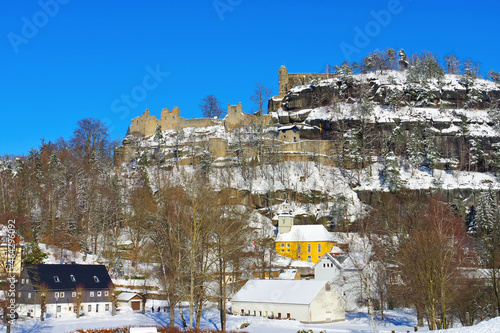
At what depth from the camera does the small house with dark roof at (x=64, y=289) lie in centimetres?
4162

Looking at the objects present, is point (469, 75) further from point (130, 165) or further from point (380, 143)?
point (130, 165)

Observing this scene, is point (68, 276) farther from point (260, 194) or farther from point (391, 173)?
point (391, 173)

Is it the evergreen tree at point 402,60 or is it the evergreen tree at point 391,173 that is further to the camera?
the evergreen tree at point 402,60

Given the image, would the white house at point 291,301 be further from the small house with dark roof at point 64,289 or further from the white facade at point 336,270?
the small house with dark roof at point 64,289

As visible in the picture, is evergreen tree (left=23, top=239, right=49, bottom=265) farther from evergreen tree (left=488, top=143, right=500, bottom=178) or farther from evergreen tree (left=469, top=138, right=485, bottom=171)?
evergreen tree (left=488, top=143, right=500, bottom=178)

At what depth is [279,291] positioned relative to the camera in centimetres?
4553

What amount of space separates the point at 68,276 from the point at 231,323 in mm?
15424

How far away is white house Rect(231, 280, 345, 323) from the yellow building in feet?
65.5

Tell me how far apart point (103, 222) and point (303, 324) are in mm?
30756

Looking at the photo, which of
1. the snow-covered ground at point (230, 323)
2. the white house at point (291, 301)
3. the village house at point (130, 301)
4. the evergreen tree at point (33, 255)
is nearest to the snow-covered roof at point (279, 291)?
the white house at point (291, 301)

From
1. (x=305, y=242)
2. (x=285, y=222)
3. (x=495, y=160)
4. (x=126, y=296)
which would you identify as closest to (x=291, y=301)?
(x=126, y=296)

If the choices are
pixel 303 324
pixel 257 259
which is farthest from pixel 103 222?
pixel 303 324

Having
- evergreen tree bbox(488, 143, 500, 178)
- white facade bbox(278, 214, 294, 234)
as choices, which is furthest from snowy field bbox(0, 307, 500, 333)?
evergreen tree bbox(488, 143, 500, 178)

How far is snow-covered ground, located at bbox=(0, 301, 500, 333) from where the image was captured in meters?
35.8
